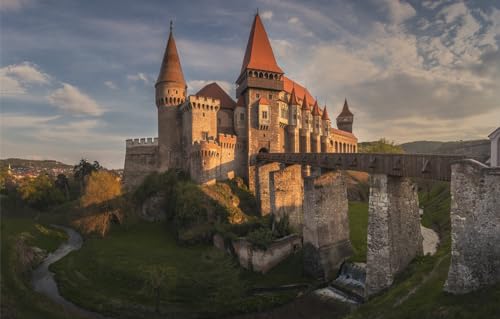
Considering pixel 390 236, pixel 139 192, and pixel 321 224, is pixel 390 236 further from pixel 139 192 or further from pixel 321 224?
pixel 139 192

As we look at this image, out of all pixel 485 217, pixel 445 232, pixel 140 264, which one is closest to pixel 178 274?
pixel 140 264

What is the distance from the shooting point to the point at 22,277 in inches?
819

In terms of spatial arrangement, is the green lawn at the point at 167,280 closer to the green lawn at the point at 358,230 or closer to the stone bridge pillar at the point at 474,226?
the green lawn at the point at 358,230

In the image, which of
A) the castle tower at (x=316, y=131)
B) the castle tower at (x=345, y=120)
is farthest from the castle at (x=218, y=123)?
the castle tower at (x=345, y=120)

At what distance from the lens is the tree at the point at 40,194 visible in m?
45.1

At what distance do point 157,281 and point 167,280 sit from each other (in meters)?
2.14

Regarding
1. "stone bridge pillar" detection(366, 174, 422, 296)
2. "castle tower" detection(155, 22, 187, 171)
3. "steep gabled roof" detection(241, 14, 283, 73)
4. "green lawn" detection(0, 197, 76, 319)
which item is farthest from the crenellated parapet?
"stone bridge pillar" detection(366, 174, 422, 296)

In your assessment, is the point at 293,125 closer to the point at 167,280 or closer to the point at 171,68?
the point at 171,68

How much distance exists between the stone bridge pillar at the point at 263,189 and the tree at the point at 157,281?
14.8 m

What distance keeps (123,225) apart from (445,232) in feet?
106

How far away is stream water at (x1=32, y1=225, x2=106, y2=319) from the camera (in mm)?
17741

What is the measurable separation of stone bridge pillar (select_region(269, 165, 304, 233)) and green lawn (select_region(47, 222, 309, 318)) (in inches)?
265

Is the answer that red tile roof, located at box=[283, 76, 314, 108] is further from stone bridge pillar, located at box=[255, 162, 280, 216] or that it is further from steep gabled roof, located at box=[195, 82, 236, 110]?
stone bridge pillar, located at box=[255, 162, 280, 216]

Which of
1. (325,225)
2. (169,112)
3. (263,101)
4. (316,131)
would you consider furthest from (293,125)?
→ (325,225)
